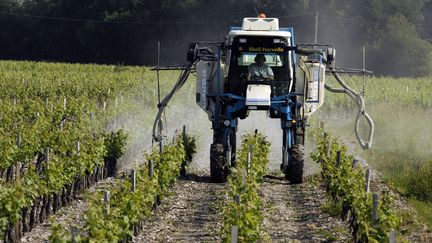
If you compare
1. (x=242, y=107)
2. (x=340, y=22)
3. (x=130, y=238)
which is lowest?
(x=130, y=238)

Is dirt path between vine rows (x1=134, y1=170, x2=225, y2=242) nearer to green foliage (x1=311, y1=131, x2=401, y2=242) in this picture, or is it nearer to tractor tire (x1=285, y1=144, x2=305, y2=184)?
tractor tire (x1=285, y1=144, x2=305, y2=184)

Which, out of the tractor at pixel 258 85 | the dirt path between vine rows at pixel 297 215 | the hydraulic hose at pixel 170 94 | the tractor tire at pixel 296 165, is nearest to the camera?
the dirt path between vine rows at pixel 297 215

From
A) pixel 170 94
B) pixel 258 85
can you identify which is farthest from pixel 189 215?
pixel 170 94

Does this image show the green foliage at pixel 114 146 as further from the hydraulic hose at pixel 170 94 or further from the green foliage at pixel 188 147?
the green foliage at pixel 188 147

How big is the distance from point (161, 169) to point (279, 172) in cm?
390

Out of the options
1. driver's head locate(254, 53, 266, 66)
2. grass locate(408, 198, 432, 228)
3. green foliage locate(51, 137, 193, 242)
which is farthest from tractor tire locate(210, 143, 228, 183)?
grass locate(408, 198, 432, 228)

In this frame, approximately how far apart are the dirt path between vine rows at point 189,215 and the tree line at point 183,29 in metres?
46.0

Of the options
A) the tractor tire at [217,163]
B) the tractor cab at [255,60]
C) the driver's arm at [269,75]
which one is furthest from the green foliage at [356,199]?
the tractor tire at [217,163]

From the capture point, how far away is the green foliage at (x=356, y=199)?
11.3 metres

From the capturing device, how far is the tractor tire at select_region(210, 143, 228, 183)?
1697cm

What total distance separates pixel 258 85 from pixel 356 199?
15.4 feet

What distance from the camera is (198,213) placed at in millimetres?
14930

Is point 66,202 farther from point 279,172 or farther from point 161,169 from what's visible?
point 279,172

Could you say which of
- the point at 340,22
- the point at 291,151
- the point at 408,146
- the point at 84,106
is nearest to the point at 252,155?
the point at 291,151
